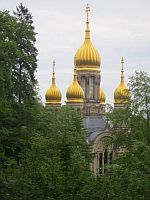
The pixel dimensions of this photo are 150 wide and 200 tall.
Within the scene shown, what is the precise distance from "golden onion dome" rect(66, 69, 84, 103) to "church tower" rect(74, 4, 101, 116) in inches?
164

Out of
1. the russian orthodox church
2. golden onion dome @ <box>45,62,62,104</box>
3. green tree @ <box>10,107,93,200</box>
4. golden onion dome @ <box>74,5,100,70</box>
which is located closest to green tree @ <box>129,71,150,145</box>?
green tree @ <box>10,107,93,200</box>

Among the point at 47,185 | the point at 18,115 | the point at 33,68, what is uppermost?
the point at 33,68

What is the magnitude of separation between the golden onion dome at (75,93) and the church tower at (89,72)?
4.15m

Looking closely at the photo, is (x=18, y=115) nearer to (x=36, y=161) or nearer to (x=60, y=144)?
(x=60, y=144)

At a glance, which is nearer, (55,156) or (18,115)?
(55,156)

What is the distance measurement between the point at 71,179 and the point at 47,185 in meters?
0.96

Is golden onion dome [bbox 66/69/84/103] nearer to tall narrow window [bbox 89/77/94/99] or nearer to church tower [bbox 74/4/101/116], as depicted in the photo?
church tower [bbox 74/4/101/116]

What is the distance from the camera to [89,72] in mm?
70750

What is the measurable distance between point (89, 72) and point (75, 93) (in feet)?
20.4

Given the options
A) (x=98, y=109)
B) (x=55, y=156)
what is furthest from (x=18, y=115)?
(x=98, y=109)

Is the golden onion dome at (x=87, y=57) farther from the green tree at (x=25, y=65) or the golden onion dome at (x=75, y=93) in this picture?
the green tree at (x=25, y=65)

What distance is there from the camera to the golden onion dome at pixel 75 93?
2574 inches

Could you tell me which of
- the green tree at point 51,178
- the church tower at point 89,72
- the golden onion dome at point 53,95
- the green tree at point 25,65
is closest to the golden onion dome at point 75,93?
the golden onion dome at point 53,95

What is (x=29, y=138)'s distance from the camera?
95.7 ft
